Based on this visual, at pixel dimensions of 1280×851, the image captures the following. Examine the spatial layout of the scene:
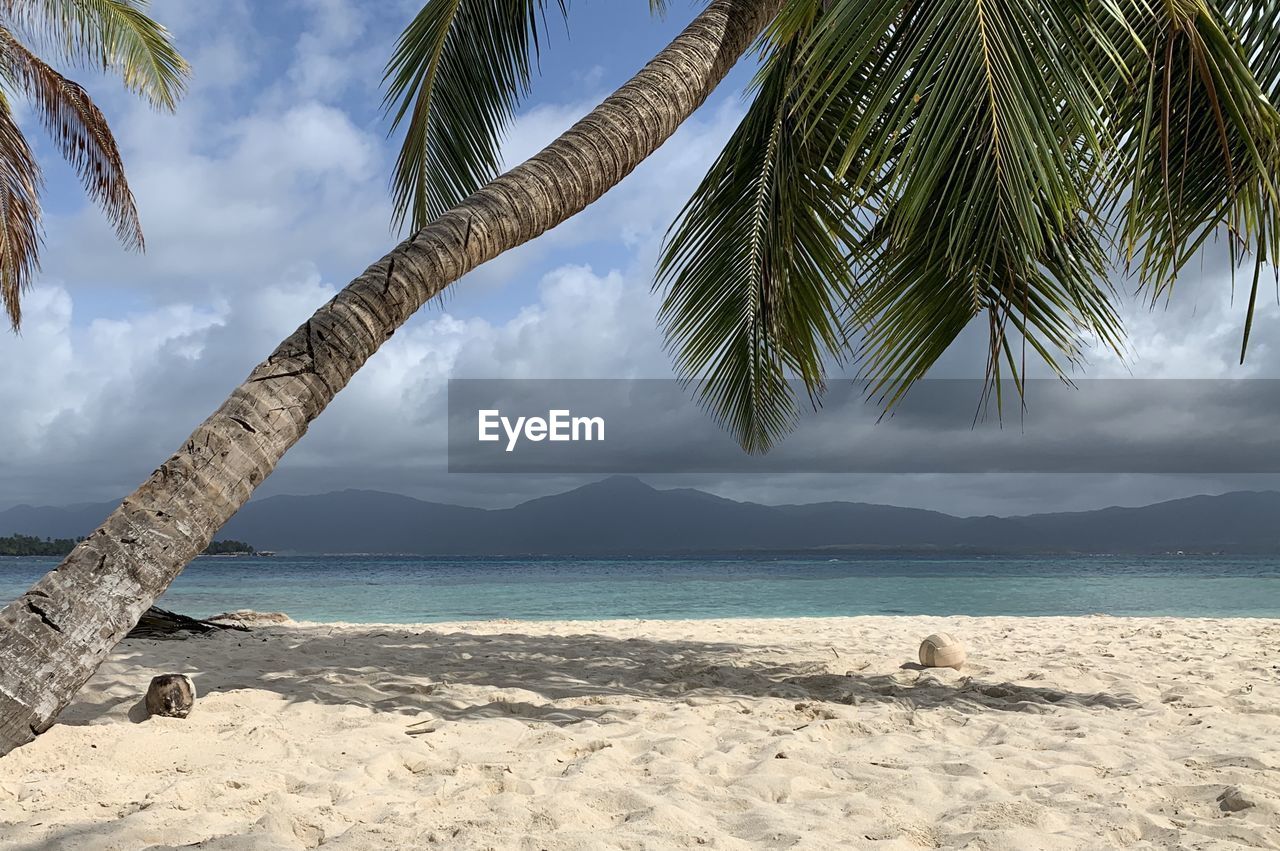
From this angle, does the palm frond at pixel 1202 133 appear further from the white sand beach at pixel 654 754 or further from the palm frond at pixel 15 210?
the palm frond at pixel 15 210

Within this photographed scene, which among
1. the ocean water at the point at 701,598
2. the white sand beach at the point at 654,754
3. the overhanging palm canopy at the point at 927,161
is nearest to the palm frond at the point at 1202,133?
the overhanging palm canopy at the point at 927,161

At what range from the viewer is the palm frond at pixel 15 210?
8.08 metres

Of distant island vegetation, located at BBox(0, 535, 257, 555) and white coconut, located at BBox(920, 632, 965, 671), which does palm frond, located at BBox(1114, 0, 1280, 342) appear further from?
distant island vegetation, located at BBox(0, 535, 257, 555)

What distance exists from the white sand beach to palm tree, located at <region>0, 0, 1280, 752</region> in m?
0.77

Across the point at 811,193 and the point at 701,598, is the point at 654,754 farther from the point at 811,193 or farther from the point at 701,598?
the point at 701,598

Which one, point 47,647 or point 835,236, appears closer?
point 47,647

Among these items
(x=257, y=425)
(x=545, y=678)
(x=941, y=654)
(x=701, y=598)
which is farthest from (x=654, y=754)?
(x=701, y=598)

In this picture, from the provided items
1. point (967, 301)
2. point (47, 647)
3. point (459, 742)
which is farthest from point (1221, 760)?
point (47, 647)

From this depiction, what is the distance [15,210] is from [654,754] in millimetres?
8732

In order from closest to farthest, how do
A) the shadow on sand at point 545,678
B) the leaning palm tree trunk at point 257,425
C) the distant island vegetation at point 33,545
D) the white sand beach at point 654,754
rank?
the white sand beach at point 654,754
the leaning palm tree trunk at point 257,425
the shadow on sand at point 545,678
the distant island vegetation at point 33,545

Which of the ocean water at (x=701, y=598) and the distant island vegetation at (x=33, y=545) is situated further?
the distant island vegetation at (x=33, y=545)

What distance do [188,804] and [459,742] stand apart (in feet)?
3.68

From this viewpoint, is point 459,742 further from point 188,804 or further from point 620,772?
point 188,804

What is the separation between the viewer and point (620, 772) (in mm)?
3270
